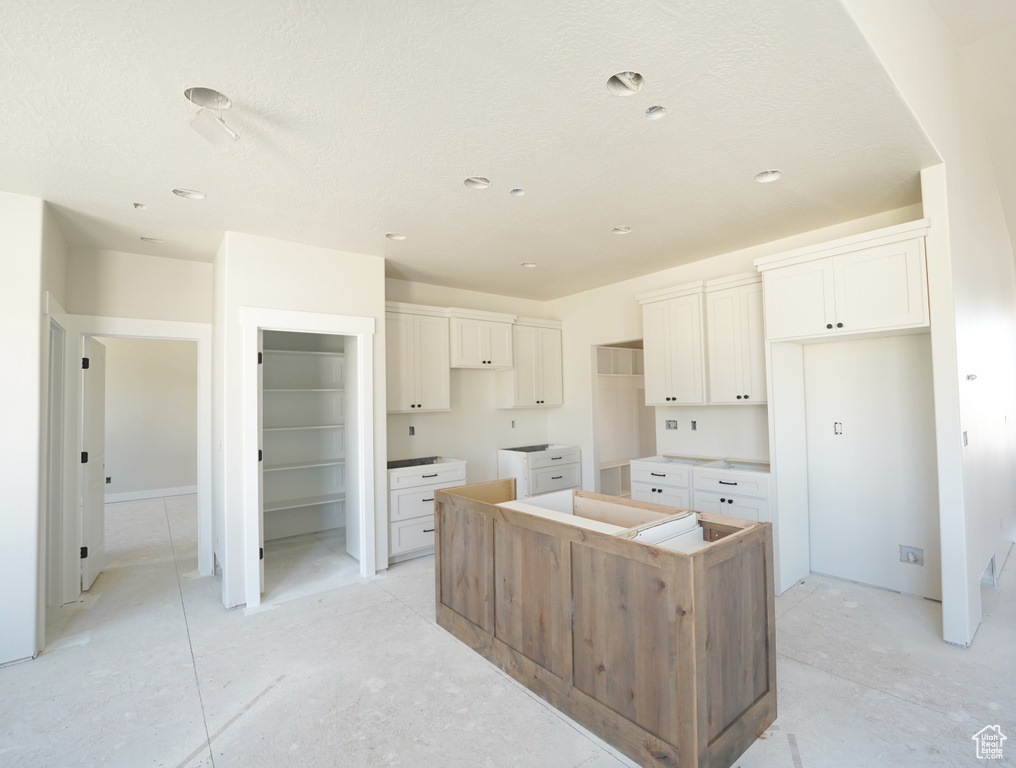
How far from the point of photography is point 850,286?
3.26m

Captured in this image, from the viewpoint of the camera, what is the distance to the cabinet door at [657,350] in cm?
463

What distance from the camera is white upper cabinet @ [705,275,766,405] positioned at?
407 centimetres

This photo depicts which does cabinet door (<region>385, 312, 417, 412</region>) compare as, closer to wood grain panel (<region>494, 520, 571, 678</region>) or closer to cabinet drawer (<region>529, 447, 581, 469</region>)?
cabinet drawer (<region>529, 447, 581, 469</region>)

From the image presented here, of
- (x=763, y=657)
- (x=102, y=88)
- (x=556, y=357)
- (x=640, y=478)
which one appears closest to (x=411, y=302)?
(x=556, y=357)

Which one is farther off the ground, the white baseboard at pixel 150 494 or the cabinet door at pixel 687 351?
the cabinet door at pixel 687 351

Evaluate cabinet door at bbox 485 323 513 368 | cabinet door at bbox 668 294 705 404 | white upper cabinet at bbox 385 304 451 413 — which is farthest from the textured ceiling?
cabinet door at bbox 485 323 513 368

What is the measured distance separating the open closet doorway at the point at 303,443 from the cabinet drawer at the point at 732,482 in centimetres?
339

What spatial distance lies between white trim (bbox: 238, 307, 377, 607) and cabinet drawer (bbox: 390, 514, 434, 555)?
0.71ft

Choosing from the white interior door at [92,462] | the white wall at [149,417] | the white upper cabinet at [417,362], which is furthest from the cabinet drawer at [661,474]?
the white wall at [149,417]

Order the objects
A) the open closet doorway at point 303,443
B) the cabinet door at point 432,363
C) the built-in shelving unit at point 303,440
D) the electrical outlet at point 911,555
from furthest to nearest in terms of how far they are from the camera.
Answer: the built-in shelving unit at point 303,440
the open closet doorway at point 303,443
the cabinet door at point 432,363
the electrical outlet at point 911,555

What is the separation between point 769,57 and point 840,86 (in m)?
0.44

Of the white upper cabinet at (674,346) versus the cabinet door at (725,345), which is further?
the white upper cabinet at (674,346)

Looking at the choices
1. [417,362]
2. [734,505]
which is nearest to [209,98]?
[417,362]

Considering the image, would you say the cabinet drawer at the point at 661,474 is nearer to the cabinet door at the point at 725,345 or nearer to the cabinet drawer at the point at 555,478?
the cabinet door at the point at 725,345
